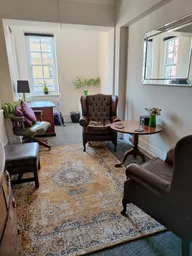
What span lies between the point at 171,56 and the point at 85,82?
11.5 feet

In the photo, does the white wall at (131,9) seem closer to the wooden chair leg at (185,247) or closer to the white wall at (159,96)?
the white wall at (159,96)

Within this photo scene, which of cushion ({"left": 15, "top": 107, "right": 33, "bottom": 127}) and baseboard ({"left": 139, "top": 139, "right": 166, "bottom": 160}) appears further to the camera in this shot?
cushion ({"left": 15, "top": 107, "right": 33, "bottom": 127})

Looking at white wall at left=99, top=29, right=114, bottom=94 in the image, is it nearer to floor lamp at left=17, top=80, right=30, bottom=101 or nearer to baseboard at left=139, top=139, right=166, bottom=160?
baseboard at left=139, top=139, right=166, bottom=160

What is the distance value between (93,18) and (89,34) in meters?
2.02

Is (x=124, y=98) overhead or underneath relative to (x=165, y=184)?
overhead

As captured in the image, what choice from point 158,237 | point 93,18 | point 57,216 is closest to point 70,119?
point 93,18

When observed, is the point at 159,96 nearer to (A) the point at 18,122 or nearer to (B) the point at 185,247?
(B) the point at 185,247

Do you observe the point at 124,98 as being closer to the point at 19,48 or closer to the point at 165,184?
the point at 165,184

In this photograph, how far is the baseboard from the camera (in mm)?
2882

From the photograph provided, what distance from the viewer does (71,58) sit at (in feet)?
17.7

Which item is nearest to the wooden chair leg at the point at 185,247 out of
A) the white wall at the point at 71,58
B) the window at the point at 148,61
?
the window at the point at 148,61

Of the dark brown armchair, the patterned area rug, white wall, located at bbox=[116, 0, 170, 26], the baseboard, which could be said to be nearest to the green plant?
white wall, located at bbox=[116, 0, 170, 26]

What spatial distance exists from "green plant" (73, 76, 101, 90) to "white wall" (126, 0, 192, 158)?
7.21ft

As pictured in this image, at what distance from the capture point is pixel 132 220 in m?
1.73
